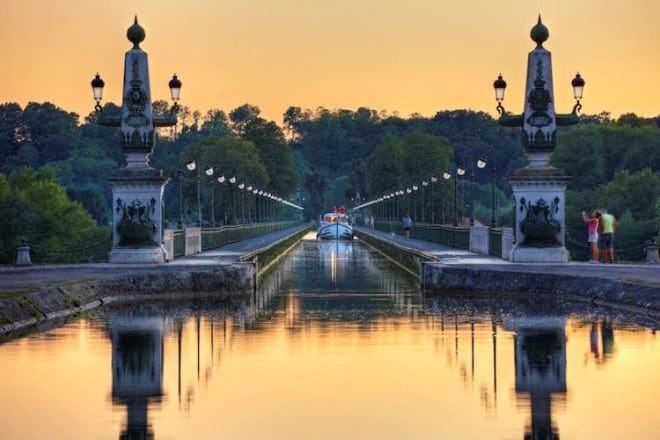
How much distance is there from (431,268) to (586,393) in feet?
75.0

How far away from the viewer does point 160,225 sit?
1736 inches

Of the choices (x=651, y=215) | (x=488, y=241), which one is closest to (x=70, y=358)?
(x=488, y=241)

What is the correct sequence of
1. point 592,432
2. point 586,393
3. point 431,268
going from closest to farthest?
point 592,432, point 586,393, point 431,268

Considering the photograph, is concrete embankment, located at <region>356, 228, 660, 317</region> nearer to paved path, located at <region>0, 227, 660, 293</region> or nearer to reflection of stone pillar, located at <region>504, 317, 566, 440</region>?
paved path, located at <region>0, 227, 660, 293</region>

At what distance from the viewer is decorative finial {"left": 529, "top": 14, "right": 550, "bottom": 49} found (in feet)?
146

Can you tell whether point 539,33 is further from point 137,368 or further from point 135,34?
point 137,368

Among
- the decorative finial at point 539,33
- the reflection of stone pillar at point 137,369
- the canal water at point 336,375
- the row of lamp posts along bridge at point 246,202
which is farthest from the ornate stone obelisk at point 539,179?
the row of lamp posts along bridge at point 246,202

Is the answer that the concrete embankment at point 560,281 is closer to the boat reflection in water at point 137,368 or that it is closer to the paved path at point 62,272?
the paved path at point 62,272

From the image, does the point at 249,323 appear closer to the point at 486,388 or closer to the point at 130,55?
the point at 486,388

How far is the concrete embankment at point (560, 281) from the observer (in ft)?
100

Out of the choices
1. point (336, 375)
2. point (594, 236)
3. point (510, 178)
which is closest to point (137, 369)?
point (336, 375)

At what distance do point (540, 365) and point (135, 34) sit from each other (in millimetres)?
27847

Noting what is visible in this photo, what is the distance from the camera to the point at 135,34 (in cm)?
4497

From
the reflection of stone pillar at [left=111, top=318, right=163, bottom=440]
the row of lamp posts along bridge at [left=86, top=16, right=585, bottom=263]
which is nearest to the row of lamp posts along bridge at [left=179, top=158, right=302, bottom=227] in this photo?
the row of lamp posts along bridge at [left=86, top=16, right=585, bottom=263]
